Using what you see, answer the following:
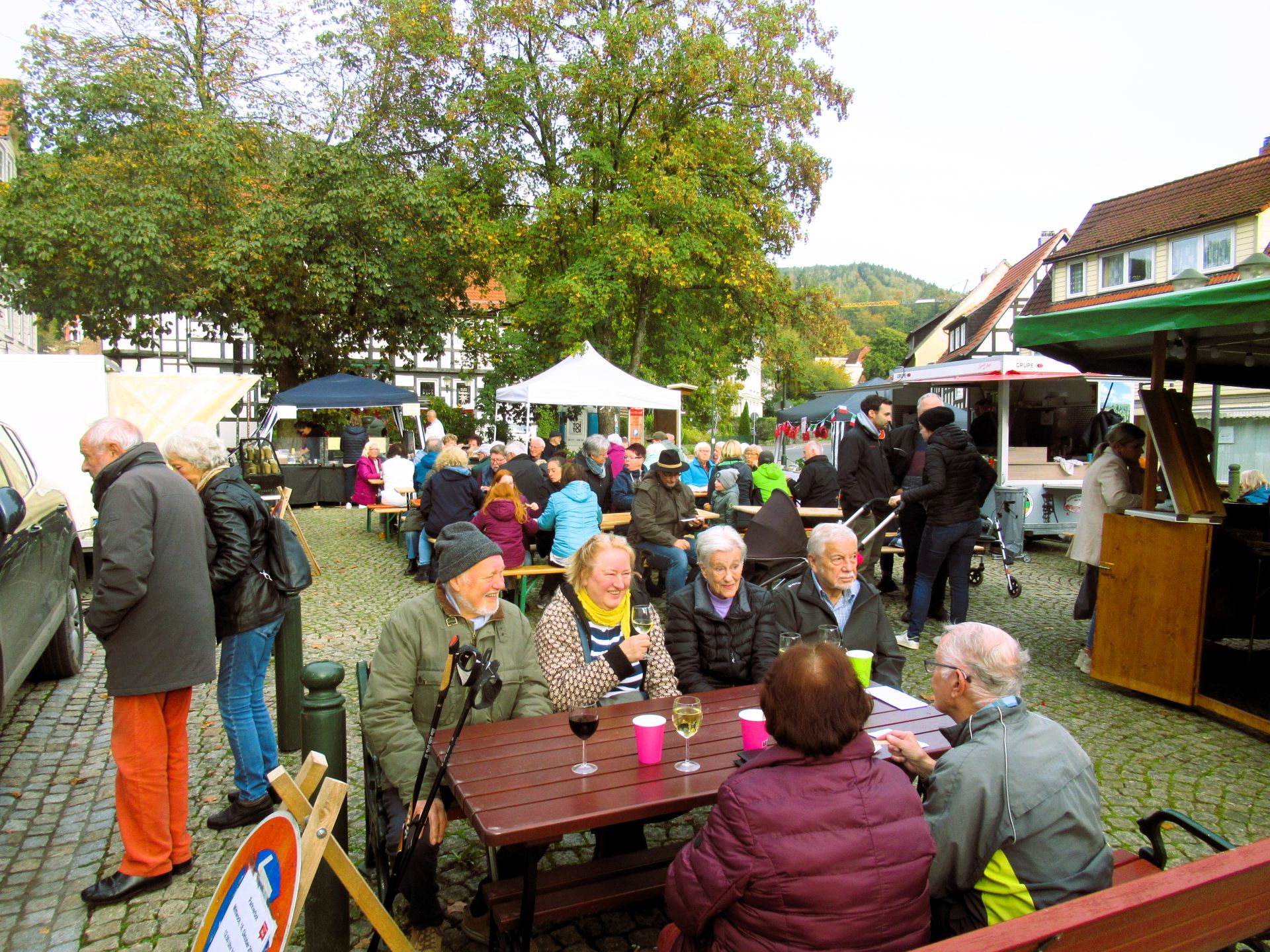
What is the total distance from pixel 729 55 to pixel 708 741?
66.2ft

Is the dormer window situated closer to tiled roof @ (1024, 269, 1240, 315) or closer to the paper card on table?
tiled roof @ (1024, 269, 1240, 315)

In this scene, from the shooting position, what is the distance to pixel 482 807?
7.83 ft

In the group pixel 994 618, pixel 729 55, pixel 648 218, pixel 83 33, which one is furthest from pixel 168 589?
pixel 83 33

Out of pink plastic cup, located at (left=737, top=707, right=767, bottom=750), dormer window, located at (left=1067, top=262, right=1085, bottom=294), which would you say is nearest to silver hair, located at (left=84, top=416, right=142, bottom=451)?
pink plastic cup, located at (left=737, top=707, right=767, bottom=750)

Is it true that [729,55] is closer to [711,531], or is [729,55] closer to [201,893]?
[711,531]

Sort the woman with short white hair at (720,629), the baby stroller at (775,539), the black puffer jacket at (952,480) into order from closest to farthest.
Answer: the woman with short white hair at (720,629) → the baby stroller at (775,539) → the black puffer jacket at (952,480)

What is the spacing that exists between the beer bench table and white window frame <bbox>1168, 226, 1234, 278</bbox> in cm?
2571

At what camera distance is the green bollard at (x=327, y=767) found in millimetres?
2779

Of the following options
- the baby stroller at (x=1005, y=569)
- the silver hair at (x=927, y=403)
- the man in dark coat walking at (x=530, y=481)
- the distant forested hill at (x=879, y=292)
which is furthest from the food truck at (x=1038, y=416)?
the distant forested hill at (x=879, y=292)

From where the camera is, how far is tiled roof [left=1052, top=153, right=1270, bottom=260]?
2398 cm

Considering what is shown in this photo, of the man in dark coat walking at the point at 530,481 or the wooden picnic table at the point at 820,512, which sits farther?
the man in dark coat walking at the point at 530,481

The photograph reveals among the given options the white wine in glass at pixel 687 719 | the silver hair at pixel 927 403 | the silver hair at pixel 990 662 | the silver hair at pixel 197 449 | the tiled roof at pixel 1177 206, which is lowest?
the white wine in glass at pixel 687 719

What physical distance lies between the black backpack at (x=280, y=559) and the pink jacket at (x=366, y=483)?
33.4 feet

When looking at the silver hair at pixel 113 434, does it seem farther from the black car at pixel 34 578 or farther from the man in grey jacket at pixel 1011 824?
the man in grey jacket at pixel 1011 824
